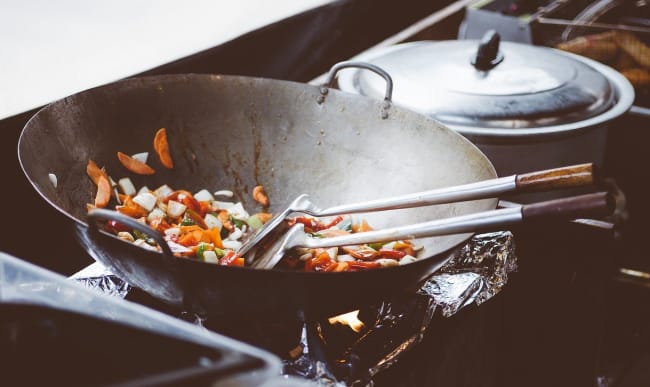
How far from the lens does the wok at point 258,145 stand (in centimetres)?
141

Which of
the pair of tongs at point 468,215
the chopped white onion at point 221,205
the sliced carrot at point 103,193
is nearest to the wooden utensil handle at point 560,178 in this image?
the pair of tongs at point 468,215

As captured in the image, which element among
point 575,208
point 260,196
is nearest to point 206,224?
point 260,196

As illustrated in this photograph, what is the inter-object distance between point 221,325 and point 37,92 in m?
0.89

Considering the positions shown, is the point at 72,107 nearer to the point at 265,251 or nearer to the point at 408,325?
the point at 265,251

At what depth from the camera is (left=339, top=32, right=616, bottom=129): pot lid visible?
1.82 metres

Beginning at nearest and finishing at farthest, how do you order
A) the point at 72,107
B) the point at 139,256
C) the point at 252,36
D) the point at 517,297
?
the point at 139,256 < the point at 72,107 < the point at 517,297 < the point at 252,36

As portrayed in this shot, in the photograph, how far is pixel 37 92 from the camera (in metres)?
1.68

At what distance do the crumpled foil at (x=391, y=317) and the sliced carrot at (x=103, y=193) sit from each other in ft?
0.52

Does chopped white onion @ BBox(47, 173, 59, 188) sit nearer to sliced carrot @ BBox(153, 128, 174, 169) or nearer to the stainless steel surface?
sliced carrot @ BBox(153, 128, 174, 169)

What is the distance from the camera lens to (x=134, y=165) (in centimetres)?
167

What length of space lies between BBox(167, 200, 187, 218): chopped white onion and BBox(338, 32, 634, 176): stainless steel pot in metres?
0.77

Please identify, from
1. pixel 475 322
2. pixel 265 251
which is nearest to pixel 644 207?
pixel 475 322

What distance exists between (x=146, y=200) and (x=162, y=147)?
0.21 meters

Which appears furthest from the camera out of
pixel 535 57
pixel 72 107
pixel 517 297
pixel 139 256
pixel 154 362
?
pixel 535 57
